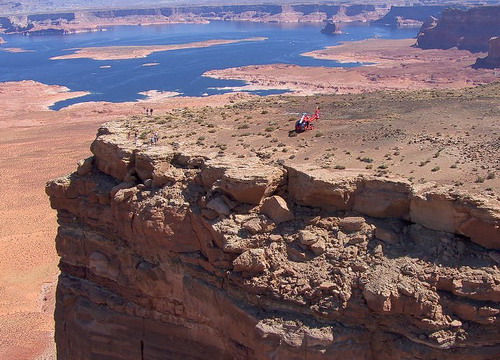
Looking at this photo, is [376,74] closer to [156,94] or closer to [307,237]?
→ [156,94]

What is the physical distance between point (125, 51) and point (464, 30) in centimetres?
10061

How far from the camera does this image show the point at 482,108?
2508cm

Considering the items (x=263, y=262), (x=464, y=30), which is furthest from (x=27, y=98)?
(x=464, y=30)

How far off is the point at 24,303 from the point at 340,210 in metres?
24.8

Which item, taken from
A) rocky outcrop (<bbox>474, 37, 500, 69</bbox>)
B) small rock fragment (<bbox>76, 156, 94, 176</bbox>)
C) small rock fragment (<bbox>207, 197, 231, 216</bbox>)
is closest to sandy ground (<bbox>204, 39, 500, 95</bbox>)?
rocky outcrop (<bbox>474, 37, 500, 69</bbox>)

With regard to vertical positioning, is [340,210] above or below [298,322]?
above

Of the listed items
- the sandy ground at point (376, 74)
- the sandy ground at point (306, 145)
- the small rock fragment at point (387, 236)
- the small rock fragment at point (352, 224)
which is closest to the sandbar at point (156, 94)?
the sandy ground at point (376, 74)

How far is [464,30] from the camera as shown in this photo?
493 ft

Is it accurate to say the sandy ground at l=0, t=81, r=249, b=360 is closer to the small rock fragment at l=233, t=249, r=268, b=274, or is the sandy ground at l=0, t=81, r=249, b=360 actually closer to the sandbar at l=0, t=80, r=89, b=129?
the sandbar at l=0, t=80, r=89, b=129

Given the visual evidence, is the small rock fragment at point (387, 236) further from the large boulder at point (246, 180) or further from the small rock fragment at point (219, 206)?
the small rock fragment at point (219, 206)

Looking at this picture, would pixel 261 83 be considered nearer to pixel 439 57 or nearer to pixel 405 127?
pixel 439 57

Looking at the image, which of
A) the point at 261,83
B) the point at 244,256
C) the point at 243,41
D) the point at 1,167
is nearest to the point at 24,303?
the point at 244,256

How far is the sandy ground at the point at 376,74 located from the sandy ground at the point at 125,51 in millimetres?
44262

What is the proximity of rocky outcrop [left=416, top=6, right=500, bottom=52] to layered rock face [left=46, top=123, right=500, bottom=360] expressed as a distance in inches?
5547
